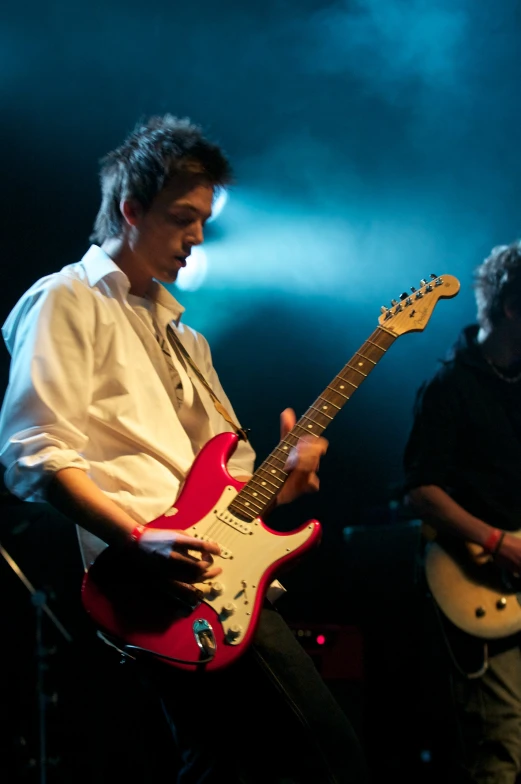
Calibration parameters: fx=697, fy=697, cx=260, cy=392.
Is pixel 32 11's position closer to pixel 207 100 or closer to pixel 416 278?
pixel 207 100

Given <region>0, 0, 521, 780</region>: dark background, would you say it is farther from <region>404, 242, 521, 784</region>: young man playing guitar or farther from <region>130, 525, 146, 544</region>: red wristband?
<region>130, 525, 146, 544</region>: red wristband

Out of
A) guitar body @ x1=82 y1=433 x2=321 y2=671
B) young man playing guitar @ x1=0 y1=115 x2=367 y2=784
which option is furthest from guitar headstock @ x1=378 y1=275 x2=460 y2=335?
guitar body @ x1=82 y1=433 x2=321 y2=671

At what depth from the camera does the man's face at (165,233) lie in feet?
6.69

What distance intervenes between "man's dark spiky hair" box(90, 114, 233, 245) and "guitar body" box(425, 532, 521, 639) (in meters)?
1.64

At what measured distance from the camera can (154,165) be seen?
2.10 m

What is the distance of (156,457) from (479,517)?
152 cm

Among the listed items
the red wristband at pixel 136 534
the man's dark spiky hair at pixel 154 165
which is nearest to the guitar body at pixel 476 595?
the red wristband at pixel 136 534

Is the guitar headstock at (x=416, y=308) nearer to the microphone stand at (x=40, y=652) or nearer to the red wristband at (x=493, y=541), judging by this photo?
the red wristband at (x=493, y=541)

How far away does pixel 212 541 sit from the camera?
5.36ft

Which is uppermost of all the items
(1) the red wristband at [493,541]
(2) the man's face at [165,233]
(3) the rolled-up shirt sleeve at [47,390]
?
(2) the man's face at [165,233]

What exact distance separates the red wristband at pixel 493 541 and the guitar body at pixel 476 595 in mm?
65

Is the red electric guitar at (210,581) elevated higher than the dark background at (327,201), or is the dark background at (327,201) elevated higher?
the dark background at (327,201)

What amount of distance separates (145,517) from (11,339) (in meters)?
0.63

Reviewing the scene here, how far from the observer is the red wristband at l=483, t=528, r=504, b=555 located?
8.41 feet
